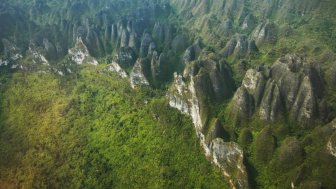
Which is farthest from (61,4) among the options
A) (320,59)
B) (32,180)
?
(320,59)

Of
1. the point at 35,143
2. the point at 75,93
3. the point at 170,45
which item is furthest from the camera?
the point at 170,45

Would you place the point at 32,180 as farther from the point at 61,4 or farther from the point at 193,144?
the point at 61,4

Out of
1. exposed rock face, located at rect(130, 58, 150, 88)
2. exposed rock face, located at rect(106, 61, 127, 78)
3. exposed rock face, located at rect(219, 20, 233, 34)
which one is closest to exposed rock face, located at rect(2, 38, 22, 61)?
exposed rock face, located at rect(106, 61, 127, 78)

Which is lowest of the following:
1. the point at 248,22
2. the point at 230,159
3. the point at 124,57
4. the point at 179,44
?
the point at 230,159

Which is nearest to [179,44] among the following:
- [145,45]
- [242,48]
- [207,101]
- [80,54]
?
[145,45]

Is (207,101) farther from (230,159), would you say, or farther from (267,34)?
(267,34)

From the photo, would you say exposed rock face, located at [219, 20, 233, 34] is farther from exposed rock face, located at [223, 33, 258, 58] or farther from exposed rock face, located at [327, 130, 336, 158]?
exposed rock face, located at [327, 130, 336, 158]
